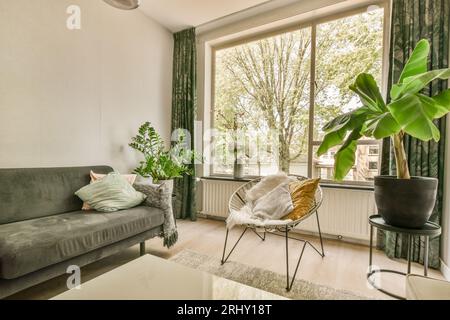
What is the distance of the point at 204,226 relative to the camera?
313 cm

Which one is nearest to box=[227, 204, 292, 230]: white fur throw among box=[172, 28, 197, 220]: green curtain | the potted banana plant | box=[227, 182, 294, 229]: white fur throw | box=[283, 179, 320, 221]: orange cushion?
box=[227, 182, 294, 229]: white fur throw

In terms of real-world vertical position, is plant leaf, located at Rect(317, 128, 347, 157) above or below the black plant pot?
above

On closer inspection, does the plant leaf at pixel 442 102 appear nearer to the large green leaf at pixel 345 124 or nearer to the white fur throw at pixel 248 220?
the large green leaf at pixel 345 124

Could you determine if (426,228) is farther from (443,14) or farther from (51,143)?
(51,143)

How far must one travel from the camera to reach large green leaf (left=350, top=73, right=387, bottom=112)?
1517 mm

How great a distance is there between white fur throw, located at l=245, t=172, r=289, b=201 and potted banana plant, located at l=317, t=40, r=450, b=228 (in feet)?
2.37

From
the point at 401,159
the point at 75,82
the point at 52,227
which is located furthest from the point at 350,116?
the point at 75,82

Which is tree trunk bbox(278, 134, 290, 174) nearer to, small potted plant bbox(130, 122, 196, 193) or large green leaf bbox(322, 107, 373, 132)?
small potted plant bbox(130, 122, 196, 193)

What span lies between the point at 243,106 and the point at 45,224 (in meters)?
2.60

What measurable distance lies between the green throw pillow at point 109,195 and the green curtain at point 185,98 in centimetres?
130

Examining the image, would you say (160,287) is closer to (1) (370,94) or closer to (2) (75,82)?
(1) (370,94)

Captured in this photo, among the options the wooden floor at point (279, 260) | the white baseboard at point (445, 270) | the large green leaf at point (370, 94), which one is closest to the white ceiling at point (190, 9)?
the large green leaf at point (370, 94)

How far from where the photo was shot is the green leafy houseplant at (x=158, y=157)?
2.83m
